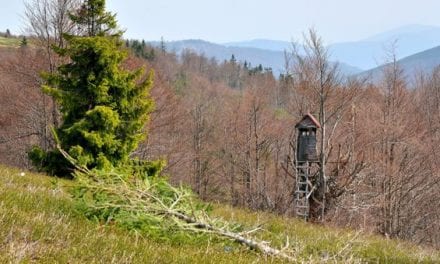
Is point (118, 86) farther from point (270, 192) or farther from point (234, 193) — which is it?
point (234, 193)

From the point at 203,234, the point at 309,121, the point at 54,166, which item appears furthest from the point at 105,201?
the point at 309,121

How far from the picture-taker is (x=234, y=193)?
168ft

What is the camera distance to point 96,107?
18.0 meters

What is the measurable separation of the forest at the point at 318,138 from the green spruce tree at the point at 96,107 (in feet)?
8.41

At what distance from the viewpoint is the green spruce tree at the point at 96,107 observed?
18125mm

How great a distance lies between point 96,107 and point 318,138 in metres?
18.6

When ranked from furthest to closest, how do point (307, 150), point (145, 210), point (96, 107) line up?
point (307, 150), point (96, 107), point (145, 210)

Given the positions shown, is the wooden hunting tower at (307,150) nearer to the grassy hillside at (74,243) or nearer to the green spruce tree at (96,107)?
the green spruce tree at (96,107)

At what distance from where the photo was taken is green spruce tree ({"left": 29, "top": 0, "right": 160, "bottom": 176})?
1812 cm

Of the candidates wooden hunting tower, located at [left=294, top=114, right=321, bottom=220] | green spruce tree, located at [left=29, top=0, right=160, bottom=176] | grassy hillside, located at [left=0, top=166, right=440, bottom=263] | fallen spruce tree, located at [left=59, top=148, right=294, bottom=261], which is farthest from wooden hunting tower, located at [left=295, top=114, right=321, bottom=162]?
grassy hillside, located at [left=0, top=166, right=440, bottom=263]

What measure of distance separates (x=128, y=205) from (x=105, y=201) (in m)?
0.34

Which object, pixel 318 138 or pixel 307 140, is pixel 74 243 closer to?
pixel 307 140

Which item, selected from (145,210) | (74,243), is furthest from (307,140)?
(74,243)

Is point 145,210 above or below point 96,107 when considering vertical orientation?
below
